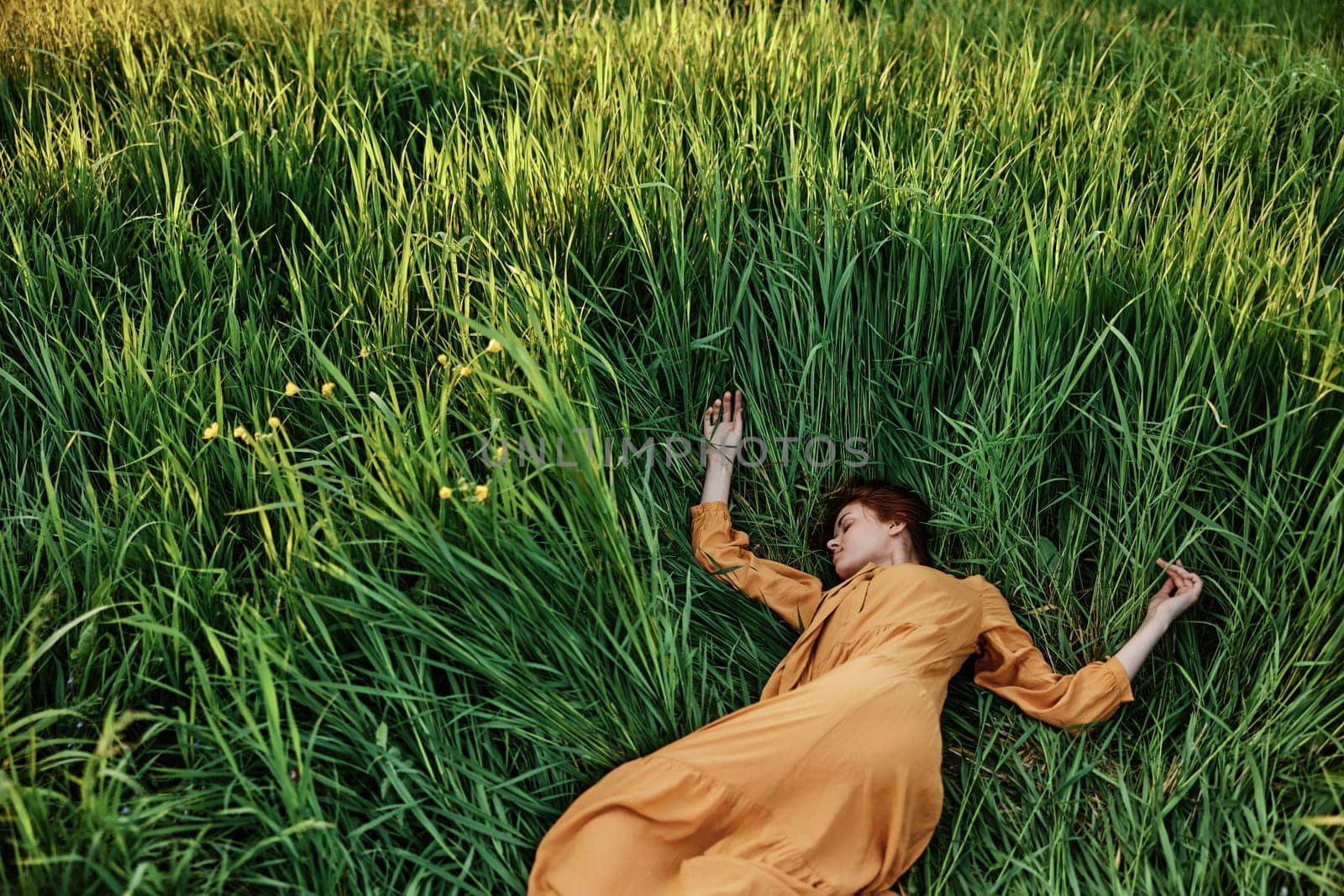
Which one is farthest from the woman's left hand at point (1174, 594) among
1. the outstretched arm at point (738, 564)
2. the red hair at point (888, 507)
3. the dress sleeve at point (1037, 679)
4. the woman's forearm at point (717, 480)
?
the woman's forearm at point (717, 480)

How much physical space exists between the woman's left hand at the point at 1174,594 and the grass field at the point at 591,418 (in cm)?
5

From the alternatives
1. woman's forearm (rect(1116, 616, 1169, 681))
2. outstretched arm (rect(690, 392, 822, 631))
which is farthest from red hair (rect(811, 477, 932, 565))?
woman's forearm (rect(1116, 616, 1169, 681))

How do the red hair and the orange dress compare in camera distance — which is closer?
the orange dress

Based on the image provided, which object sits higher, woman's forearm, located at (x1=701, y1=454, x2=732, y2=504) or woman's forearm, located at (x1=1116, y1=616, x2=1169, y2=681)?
woman's forearm, located at (x1=701, y1=454, x2=732, y2=504)

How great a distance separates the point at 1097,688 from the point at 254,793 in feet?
5.46

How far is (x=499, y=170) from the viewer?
8.61ft

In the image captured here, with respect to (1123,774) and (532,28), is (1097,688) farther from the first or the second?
(532,28)

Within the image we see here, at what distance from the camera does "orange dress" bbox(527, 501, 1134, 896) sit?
1.85m

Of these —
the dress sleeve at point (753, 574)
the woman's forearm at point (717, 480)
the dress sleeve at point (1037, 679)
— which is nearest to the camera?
the dress sleeve at point (1037, 679)

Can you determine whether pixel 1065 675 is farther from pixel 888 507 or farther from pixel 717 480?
pixel 717 480

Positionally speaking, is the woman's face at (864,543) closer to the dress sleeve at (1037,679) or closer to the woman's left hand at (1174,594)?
the dress sleeve at (1037,679)

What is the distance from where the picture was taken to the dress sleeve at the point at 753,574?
2334mm

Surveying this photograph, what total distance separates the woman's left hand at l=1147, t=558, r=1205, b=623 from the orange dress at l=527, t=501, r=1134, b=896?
0.17m
